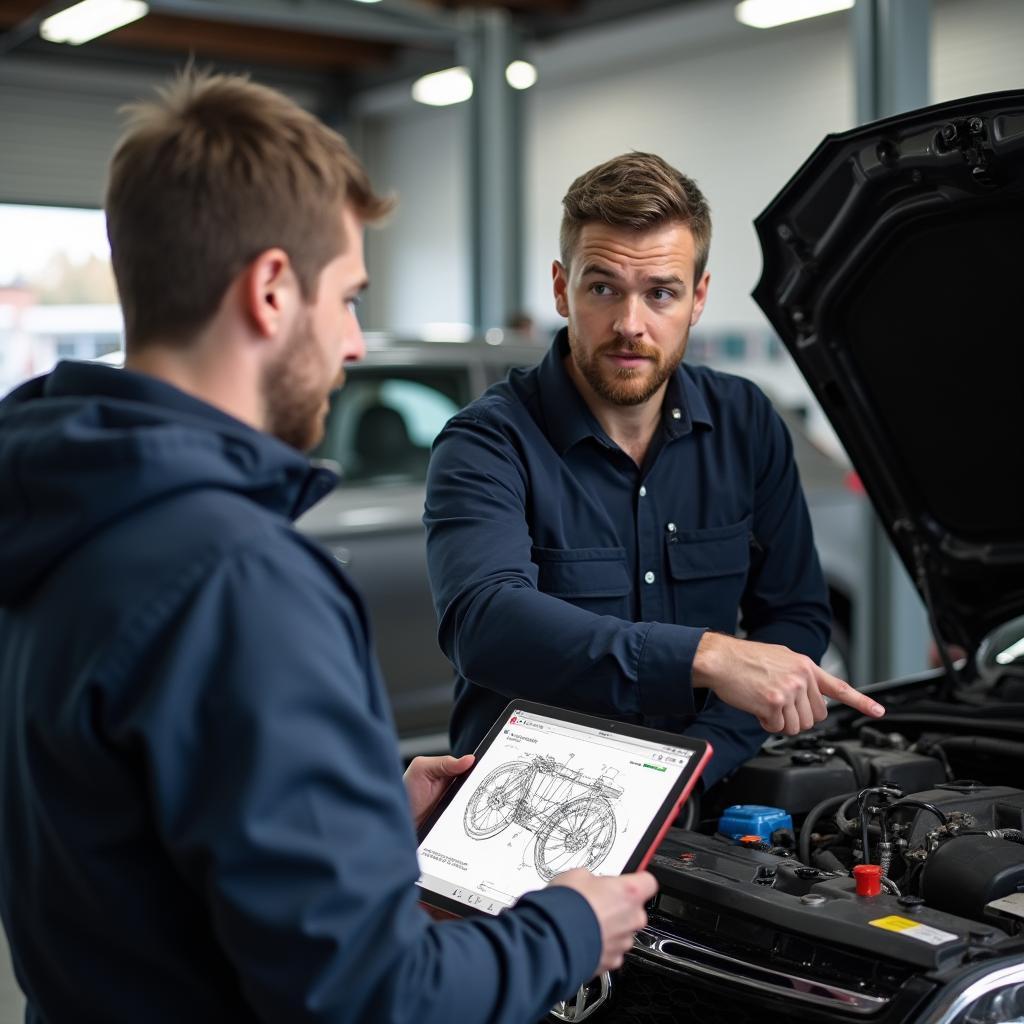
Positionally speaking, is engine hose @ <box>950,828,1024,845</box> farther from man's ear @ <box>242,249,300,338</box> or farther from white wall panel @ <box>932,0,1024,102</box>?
white wall panel @ <box>932,0,1024,102</box>

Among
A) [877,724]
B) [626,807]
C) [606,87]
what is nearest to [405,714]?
[877,724]

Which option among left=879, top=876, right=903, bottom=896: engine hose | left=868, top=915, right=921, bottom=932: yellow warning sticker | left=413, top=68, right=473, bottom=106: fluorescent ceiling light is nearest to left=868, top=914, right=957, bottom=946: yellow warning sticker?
left=868, top=915, right=921, bottom=932: yellow warning sticker

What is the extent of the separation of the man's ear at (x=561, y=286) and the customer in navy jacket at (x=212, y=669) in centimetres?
110

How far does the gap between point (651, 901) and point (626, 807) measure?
12.9 inches

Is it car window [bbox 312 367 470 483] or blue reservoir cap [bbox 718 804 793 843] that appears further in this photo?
car window [bbox 312 367 470 483]

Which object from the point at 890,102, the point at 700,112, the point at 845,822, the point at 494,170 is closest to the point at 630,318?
the point at 845,822

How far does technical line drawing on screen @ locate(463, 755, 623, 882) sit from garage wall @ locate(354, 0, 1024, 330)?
6424mm

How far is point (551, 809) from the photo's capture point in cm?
165

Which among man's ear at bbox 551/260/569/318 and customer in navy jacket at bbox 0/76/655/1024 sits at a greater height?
man's ear at bbox 551/260/569/318

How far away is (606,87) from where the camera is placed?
1233 centimetres

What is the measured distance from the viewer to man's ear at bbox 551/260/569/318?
2380mm

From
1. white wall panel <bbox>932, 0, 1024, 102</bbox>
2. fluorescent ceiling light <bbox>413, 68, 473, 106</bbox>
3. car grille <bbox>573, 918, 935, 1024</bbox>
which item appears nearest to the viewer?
car grille <bbox>573, 918, 935, 1024</bbox>

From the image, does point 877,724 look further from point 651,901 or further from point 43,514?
point 43,514

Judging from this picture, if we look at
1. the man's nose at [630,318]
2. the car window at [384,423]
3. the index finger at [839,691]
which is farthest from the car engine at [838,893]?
the car window at [384,423]
